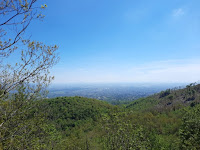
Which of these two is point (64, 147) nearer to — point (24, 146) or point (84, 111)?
point (24, 146)

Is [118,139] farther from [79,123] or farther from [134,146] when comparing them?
[79,123]

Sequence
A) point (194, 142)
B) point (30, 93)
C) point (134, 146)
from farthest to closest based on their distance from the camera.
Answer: point (194, 142), point (134, 146), point (30, 93)

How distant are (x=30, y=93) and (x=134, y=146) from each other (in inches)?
344

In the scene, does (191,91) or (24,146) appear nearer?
(24,146)

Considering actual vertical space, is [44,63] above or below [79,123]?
above

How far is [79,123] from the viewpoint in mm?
58250

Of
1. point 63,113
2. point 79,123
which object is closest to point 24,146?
point 79,123

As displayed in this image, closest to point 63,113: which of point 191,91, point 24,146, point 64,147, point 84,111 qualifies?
point 84,111

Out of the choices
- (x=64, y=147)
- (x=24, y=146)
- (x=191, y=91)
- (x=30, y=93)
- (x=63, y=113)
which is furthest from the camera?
(x=191, y=91)

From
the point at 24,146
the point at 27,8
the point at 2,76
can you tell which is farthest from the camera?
the point at 24,146

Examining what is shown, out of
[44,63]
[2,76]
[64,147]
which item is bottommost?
[64,147]

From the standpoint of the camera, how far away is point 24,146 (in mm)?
7523

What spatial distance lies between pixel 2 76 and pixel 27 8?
12.2ft

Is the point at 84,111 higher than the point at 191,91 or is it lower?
lower
